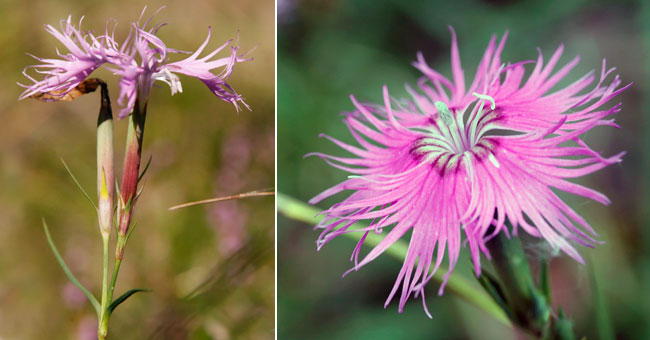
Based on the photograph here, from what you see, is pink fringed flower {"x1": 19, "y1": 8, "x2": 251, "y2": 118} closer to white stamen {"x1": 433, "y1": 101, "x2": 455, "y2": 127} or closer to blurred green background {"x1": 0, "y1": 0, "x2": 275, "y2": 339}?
blurred green background {"x1": 0, "y1": 0, "x2": 275, "y2": 339}

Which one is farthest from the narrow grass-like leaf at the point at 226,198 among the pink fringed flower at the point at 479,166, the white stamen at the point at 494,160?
the white stamen at the point at 494,160

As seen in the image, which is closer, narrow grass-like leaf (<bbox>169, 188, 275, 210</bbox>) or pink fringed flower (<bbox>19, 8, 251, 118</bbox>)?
pink fringed flower (<bbox>19, 8, 251, 118</bbox>)

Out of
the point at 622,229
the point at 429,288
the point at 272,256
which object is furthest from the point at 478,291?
the point at 272,256

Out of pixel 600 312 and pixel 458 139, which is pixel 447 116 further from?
pixel 600 312

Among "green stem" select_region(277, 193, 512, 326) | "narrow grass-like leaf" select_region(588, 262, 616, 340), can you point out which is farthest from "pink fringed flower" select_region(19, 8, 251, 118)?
"narrow grass-like leaf" select_region(588, 262, 616, 340)

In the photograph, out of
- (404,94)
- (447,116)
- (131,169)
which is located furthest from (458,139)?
(131,169)

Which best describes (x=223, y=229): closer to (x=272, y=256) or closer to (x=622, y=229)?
(x=272, y=256)

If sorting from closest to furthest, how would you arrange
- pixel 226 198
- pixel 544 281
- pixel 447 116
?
pixel 544 281, pixel 447 116, pixel 226 198
